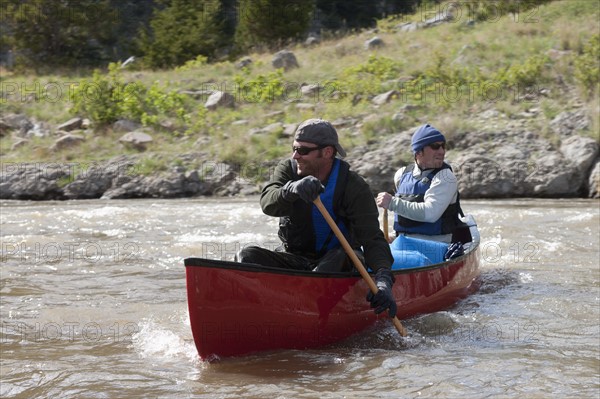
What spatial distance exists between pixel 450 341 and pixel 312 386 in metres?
1.32

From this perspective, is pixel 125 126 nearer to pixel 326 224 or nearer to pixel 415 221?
pixel 415 221

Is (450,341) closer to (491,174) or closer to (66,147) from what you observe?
(491,174)

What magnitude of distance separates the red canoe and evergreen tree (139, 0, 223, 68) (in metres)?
20.9

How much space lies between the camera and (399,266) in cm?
602

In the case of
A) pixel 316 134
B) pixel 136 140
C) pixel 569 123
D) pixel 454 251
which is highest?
pixel 136 140

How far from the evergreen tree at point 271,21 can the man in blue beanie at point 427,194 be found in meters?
19.7

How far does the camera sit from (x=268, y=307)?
15.2 ft

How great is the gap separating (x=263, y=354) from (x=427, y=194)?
204 cm

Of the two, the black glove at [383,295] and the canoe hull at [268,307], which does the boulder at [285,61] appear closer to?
the canoe hull at [268,307]

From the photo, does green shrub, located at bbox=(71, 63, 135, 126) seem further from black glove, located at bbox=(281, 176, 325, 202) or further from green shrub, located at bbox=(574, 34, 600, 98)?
black glove, located at bbox=(281, 176, 325, 202)

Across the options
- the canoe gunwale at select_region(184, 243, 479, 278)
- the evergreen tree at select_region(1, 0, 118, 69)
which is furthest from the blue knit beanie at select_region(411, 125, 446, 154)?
the evergreen tree at select_region(1, 0, 118, 69)

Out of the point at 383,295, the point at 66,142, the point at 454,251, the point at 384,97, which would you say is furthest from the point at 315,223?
the point at 66,142

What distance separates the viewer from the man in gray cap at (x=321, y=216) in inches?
186

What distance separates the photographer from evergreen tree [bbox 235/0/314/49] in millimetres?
25719
